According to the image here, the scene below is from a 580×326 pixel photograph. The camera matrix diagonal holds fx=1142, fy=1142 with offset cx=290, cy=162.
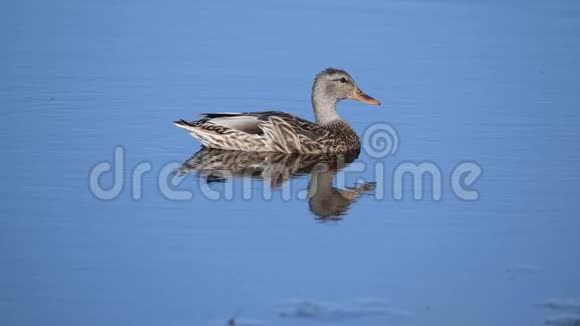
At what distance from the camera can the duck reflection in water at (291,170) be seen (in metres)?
10.7

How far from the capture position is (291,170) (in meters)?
12.3

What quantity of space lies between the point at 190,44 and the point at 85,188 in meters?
6.97

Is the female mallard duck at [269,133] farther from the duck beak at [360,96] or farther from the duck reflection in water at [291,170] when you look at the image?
the duck beak at [360,96]

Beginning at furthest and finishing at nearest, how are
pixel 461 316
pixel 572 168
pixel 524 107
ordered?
pixel 524 107
pixel 572 168
pixel 461 316

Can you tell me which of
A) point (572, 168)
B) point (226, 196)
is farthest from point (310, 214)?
point (572, 168)

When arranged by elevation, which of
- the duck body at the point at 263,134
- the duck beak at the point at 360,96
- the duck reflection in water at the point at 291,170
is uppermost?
the duck beak at the point at 360,96

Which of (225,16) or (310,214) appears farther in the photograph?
(225,16)

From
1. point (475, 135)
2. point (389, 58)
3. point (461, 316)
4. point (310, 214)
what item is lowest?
point (461, 316)

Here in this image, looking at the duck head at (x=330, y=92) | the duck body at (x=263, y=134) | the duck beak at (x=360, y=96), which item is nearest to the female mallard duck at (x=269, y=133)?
the duck body at (x=263, y=134)

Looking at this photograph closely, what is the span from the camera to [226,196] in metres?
10.7

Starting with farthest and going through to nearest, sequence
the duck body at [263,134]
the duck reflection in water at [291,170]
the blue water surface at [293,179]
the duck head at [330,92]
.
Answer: the duck head at [330,92] < the duck body at [263,134] < the duck reflection in water at [291,170] < the blue water surface at [293,179]

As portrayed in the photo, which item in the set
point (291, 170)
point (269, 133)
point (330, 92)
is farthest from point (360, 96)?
point (291, 170)

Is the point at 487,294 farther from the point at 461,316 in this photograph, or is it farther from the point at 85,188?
the point at 85,188

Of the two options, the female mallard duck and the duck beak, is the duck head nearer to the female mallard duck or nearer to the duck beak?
the duck beak
